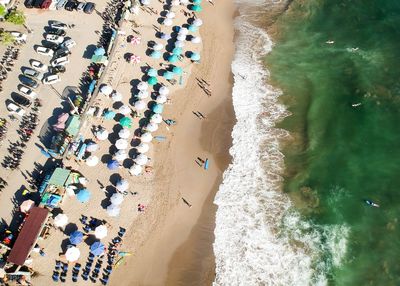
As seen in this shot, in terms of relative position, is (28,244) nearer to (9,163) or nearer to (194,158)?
(9,163)

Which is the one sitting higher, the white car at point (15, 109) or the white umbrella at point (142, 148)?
the white umbrella at point (142, 148)

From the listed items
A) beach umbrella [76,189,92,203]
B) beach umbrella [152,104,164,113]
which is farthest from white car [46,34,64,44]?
beach umbrella [76,189,92,203]

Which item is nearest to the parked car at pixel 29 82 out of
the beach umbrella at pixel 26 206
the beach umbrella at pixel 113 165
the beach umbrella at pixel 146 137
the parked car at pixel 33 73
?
the parked car at pixel 33 73

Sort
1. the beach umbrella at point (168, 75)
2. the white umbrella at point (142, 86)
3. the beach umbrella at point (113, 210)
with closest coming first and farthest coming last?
the beach umbrella at point (113, 210)
the white umbrella at point (142, 86)
the beach umbrella at point (168, 75)

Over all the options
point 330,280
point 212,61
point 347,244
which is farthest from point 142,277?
point 212,61

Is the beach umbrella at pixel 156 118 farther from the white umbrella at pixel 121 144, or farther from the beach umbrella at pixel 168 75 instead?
the beach umbrella at pixel 168 75

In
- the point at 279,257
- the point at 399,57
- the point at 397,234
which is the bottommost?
the point at 279,257

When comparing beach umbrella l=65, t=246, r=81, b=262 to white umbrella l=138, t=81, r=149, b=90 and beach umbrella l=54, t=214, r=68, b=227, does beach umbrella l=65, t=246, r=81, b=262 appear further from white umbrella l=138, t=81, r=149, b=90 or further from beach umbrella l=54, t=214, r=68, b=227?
white umbrella l=138, t=81, r=149, b=90

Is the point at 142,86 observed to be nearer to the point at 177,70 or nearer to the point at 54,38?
the point at 177,70
